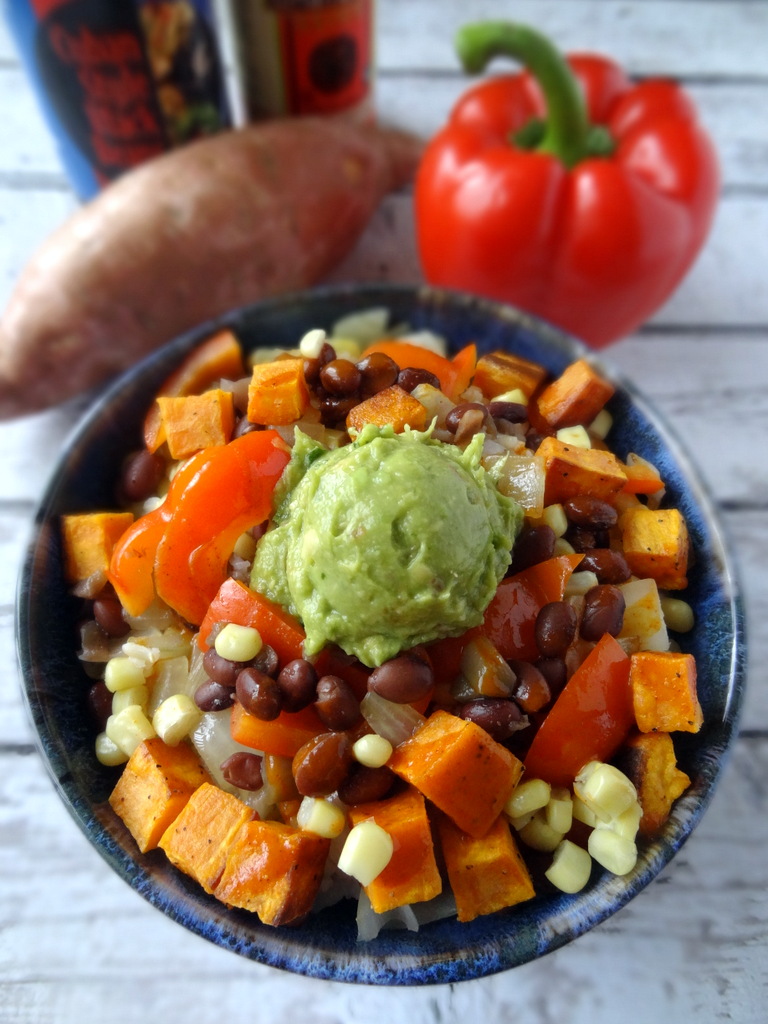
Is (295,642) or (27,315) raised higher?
(27,315)

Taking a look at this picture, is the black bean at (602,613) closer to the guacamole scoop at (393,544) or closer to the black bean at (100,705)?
the guacamole scoop at (393,544)

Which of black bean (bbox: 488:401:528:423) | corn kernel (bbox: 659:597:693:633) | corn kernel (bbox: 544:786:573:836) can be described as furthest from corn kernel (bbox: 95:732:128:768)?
corn kernel (bbox: 659:597:693:633)

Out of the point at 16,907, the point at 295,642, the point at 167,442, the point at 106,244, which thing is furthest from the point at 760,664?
the point at 106,244

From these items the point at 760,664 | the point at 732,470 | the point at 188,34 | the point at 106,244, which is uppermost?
the point at 188,34

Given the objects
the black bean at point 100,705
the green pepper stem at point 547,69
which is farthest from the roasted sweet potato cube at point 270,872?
the green pepper stem at point 547,69

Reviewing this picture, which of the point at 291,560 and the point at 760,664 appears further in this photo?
the point at 760,664

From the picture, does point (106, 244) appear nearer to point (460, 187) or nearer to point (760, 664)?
point (460, 187)

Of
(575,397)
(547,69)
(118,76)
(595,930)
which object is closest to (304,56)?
(118,76)
